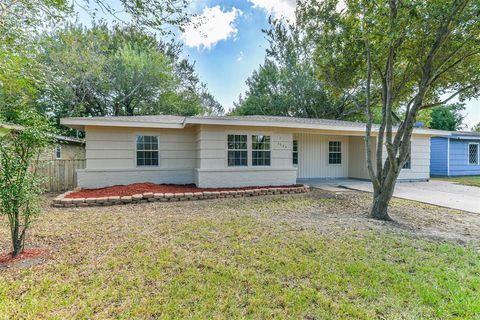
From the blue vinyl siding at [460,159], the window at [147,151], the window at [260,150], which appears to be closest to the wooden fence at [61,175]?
the window at [147,151]

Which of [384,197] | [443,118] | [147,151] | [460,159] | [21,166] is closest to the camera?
[21,166]

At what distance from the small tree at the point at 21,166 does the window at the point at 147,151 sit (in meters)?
5.56

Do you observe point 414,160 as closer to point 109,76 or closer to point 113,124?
point 113,124

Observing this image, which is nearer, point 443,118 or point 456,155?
point 456,155

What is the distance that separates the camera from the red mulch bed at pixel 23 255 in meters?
3.18

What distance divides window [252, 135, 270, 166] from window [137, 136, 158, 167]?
3.78m

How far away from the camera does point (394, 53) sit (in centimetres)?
509

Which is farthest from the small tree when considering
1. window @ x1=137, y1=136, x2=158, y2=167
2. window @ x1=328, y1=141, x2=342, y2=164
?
window @ x1=328, y1=141, x2=342, y2=164

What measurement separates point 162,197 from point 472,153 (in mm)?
19812

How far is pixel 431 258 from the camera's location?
335cm

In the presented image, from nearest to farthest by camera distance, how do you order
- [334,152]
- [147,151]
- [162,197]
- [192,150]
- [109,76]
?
[162,197]
[147,151]
[192,150]
[334,152]
[109,76]

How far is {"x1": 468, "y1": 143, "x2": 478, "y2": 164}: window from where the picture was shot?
1555cm

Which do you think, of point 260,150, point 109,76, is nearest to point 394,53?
point 260,150

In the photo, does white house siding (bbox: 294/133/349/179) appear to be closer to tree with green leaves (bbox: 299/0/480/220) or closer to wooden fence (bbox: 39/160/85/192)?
tree with green leaves (bbox: 299/0/480/220)
